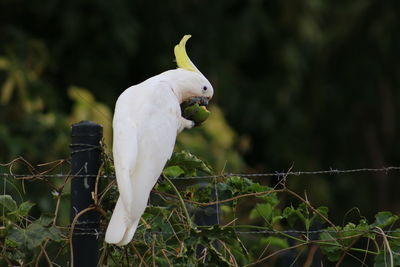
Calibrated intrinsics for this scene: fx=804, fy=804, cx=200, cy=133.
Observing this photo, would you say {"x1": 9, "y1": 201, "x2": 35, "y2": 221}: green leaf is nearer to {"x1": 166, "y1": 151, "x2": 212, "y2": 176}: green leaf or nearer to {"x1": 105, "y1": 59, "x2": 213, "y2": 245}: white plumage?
{"x1": 105, "y1": 59, "x2": 213, "y2": 245}: white plumage

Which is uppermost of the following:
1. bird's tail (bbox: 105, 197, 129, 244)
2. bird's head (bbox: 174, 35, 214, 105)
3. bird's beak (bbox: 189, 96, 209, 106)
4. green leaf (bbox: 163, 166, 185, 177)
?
bird's head (bbox: 174, 35, 214, 105)

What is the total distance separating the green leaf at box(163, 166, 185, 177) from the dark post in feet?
0.95

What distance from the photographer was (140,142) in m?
2.04

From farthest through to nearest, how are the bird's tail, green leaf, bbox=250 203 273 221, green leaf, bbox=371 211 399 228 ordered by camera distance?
green leaf, bbox=250 203 273 221 < green leaf, bbox=371 211 399 228 < the bird's tail

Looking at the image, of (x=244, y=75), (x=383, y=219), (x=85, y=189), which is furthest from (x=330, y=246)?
(x=244, y=75)

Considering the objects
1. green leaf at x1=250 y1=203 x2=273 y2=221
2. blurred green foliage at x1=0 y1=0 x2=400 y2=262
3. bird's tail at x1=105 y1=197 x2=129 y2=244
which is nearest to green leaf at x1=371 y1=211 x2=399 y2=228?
green leaf at x1=250 y1=203 x2=273 y2=221

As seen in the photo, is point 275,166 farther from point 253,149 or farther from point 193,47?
point 193,47

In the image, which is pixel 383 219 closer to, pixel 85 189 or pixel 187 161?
pixel 187 161

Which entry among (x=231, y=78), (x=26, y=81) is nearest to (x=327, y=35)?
(x=231, y=78)

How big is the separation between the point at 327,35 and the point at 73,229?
6.28m

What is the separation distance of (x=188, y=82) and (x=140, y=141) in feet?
1.28

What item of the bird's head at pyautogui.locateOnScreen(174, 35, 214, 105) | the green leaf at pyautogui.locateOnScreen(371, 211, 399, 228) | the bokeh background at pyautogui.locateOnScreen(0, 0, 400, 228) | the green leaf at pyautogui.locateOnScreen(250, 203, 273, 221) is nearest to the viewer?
the green leaf at pyautogui.locateOnScreen(371, 211, 399, 228)

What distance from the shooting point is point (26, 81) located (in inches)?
203

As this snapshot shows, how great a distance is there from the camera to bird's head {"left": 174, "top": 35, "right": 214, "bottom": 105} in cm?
236
